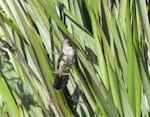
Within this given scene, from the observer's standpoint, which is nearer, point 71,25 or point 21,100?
point 21,100

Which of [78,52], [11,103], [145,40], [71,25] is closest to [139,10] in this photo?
[145,40]

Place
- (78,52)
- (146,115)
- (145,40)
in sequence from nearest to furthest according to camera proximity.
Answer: (78,52) < (146,115) < (145,40)

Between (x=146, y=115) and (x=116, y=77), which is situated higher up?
(x=116, y=77)

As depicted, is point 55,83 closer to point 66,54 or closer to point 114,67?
point 66,54

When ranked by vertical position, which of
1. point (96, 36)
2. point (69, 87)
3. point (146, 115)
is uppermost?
point (96, 36)
